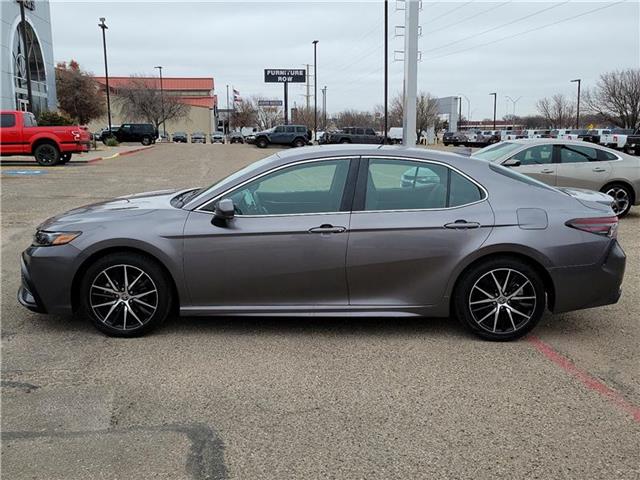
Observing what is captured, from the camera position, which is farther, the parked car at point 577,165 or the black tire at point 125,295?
the parked car at point 577,165

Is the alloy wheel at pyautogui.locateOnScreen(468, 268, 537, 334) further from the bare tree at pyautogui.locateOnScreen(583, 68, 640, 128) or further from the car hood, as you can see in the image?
the bare tree at pyautogui.locateOnScreen(583, 68, 640, 128)

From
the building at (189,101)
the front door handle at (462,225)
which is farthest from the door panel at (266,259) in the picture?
the building at (189,101)

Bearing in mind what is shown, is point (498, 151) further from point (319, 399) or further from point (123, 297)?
point (319, 399)

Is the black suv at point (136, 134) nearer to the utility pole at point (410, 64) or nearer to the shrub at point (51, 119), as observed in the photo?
the shrub at point (51, 119)

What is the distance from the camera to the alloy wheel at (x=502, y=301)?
4.68 meters

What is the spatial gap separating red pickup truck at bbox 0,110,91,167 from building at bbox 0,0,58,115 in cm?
1092

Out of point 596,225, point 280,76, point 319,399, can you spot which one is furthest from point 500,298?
point 280,76

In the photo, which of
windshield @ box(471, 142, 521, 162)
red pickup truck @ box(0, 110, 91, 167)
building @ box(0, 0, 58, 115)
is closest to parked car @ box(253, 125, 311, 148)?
building @ box(0, 0, 58, 115)

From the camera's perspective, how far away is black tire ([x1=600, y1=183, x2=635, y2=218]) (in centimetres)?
1104

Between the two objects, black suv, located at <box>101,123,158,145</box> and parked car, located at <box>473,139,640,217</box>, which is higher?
black suv, located at <box>101,123,158,145</box>

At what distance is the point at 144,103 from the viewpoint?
79938 millimetres

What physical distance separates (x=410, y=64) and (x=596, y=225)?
56.5 feet

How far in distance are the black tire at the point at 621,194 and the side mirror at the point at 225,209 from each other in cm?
881

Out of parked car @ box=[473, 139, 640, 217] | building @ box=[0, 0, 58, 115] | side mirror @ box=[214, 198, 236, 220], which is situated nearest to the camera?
side mirror @ box=[214, 198, 236, 220]
